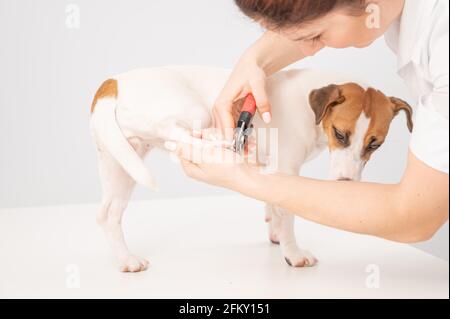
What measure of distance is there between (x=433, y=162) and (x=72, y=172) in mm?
1778

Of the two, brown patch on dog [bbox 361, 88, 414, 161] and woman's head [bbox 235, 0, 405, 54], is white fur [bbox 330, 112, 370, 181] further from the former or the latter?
woman's head [bbox 235, 0, 405, 54]

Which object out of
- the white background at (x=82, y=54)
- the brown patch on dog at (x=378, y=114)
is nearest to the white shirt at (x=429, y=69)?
the brown patch on dog at (x=378, y=114)

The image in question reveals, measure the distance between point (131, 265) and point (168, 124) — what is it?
0.37 metres

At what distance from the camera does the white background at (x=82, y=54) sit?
2.48 metres

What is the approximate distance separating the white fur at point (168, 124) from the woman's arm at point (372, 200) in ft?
0.98

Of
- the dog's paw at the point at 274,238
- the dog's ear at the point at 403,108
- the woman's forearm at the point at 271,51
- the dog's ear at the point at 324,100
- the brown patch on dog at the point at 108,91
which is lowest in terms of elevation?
the dog's paw at the point at 274,238

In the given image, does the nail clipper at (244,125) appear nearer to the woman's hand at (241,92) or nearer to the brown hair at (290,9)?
the woman's hand at (241,92)

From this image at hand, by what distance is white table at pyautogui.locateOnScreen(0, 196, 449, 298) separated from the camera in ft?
4.88

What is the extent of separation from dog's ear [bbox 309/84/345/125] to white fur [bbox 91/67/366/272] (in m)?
0.06

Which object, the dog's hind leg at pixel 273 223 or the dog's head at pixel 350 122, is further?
the dog's hind leg at pixel 273 223

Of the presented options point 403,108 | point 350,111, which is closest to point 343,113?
point 350,111

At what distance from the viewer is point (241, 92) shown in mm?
1525

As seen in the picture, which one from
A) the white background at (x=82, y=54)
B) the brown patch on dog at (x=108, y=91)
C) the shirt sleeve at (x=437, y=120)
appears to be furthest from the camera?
the white background at (x=82, y=54)

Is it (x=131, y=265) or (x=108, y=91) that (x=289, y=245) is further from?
(x=108, y=91)
